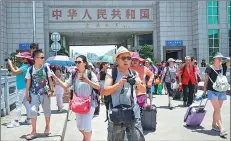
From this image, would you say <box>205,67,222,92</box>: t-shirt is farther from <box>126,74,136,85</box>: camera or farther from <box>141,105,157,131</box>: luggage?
<box>126,74,136,85</box>: camera

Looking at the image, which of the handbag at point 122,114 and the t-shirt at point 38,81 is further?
the t-shirt at point 38,81

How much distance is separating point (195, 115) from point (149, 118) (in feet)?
3.62

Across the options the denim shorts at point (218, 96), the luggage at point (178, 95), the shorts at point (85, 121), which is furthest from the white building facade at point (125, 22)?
the shorts at point (85, 121)

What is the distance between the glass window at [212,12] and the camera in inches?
1387

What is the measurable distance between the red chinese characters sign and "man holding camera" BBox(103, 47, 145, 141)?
1200 inches

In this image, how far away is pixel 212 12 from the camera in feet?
116

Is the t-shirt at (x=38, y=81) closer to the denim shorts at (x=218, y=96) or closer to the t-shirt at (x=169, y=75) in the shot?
the denim shorts at (x=218, y=96)

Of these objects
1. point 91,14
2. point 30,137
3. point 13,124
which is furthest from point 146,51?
point 30,137

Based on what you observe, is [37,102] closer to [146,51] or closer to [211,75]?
[211,75]

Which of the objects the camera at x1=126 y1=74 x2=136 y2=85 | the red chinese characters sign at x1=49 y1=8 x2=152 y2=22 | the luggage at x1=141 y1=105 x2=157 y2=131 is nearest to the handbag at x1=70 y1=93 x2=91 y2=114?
the camera at x1=126 y1=74 x2=136 y2=85

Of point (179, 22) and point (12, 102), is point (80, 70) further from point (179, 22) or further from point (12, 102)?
point (179, 22)

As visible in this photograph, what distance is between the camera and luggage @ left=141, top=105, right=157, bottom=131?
7359 mm

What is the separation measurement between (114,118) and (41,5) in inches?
1236

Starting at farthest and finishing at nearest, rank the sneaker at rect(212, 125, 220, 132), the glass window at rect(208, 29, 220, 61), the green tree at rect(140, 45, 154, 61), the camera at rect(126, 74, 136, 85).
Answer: the glass window at rect(208, 29, 220, 61), the green tree at rect(140, 45, 154, 61), the sneaker at rect(212, 125, 220, 132), the camera at rect(126, 74, 136, 85)
